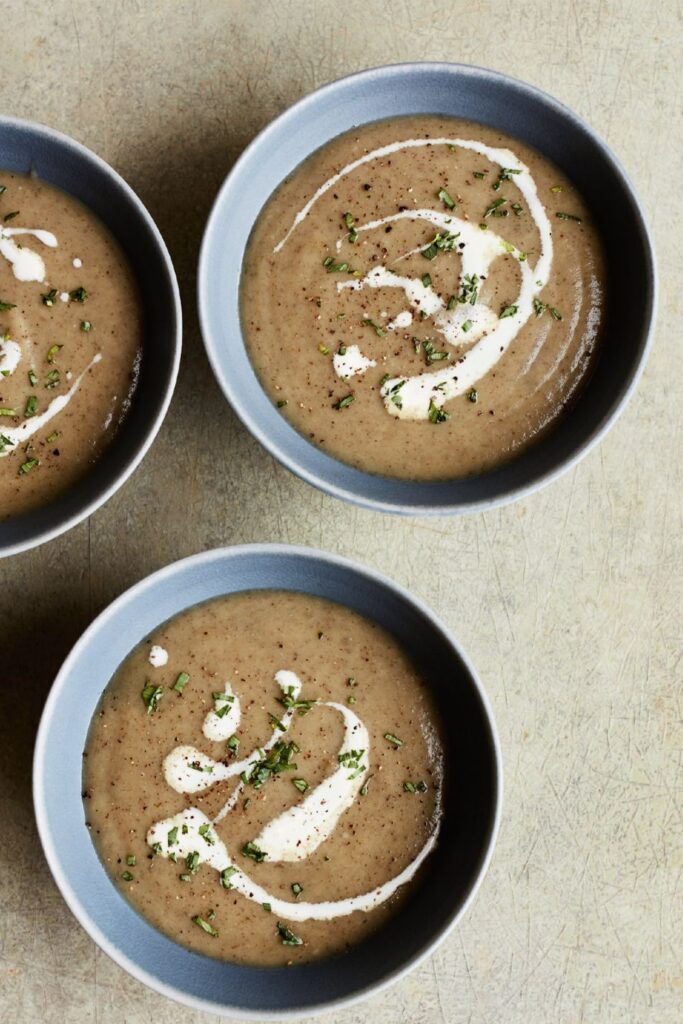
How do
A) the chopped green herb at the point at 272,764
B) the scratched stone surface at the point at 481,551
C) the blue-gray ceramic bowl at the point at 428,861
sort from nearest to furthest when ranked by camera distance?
the blue-gray ceramic bowl at the point at 428,861 < the chopped green herb at the point at 272,764 < the scratched stone surface at the point at 481,551

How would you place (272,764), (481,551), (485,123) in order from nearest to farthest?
(272,764) → (485,123) → (481,551)

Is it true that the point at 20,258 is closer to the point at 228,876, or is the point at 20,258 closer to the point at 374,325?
the point at 374,325

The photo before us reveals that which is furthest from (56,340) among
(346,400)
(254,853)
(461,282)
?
(254,853)

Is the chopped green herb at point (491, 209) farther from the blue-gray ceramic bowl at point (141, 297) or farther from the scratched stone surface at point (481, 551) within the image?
the blue-gray ceramic bowl at point (141, 297)

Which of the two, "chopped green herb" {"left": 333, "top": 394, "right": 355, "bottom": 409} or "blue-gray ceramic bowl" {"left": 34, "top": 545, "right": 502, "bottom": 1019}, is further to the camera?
"chopped green herb" {"left": 333, "top": 394, "right": 355, "bottom": 409}

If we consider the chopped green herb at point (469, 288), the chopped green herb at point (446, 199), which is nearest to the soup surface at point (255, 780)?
the chopped green herb at point (469, 288)

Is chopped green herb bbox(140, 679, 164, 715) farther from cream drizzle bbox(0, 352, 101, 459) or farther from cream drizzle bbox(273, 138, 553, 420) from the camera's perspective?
cream drizzle bbox(273, 138, 553, 420)

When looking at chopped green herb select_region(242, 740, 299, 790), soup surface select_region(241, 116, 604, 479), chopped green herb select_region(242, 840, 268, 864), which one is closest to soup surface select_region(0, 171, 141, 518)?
soup surface select_region(241, 116, 604, 479)

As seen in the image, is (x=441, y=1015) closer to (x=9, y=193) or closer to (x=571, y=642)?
(x=571, y=642)
